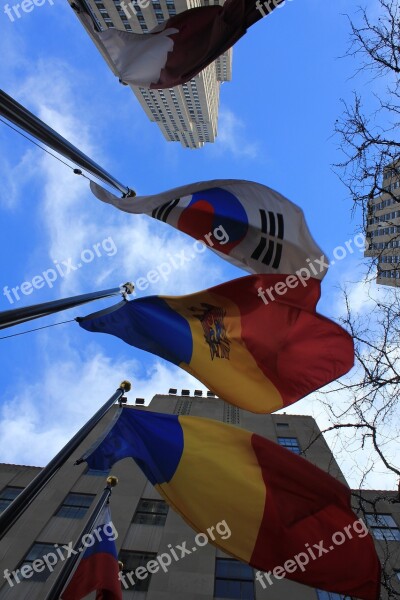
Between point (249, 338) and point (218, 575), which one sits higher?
point (249, 338)

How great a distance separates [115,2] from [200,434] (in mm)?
64895

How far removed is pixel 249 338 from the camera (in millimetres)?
6652

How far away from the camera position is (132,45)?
26.7 ft

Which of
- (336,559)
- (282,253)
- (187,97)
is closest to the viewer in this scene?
(336,559)

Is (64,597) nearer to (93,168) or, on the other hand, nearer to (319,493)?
(319,493)

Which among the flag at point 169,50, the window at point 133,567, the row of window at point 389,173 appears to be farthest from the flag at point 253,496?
the window at point 133,567

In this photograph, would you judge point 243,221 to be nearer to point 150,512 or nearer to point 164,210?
point 164,210

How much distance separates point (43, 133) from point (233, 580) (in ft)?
44.4

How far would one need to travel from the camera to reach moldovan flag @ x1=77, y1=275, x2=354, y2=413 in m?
6.27

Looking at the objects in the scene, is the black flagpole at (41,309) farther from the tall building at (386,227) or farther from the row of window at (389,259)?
the row of window at (389,259)

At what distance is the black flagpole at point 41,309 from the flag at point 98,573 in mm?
4200

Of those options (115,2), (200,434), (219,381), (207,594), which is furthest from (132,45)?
(115,2)

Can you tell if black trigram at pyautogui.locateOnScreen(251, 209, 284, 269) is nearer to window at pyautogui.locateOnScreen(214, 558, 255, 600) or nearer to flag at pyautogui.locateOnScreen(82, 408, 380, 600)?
flag at pyautogui.locateOnScreen(82, 408, 380, 600)

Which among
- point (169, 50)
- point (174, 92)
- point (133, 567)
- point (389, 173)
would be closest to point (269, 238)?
point (389, 173)
